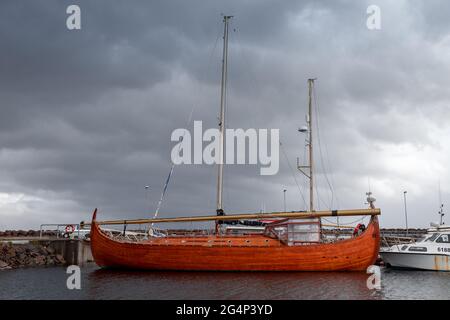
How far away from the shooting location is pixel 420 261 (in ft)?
126

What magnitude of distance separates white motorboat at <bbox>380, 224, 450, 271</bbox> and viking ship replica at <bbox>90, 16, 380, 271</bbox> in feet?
21.0

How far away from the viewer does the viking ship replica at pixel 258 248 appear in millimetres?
32938

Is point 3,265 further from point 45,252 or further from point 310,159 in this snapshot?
point 310,159

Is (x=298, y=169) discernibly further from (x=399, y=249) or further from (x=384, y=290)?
(x=384, y=290)

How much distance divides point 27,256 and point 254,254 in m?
22.7

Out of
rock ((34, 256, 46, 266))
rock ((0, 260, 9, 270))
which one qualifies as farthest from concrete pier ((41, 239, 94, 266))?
rock ((0, 260, 9, 270))

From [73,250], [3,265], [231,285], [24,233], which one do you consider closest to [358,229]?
[231,285]

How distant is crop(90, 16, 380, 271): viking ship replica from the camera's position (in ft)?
108

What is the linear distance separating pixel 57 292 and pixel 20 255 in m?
18.9

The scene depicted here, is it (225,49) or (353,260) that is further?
(225,49)

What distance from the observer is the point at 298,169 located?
149 ft

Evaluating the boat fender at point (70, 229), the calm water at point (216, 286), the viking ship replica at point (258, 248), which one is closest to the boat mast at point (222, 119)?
the viking ship replica at point (258, 248)

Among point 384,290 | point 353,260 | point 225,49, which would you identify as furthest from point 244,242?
point 225,49

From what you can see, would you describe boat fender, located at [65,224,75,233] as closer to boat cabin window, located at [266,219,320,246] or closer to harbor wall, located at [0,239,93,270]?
harbor wall, located at [0,239,93,270]
